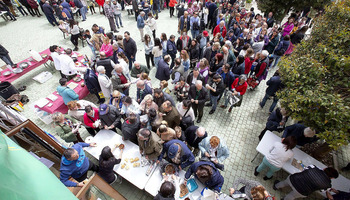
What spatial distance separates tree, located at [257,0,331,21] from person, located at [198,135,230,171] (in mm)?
11446

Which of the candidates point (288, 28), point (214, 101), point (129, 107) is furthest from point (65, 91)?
point (288, 28)

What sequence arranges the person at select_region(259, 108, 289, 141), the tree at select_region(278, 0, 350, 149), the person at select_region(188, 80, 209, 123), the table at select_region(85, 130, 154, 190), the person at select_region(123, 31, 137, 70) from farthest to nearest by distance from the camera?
the person at select_region(123, 31, 137, 70)
the person at select_region(188, 80, 209, 123)
the person at select_region(259, 108, 289, 141)
the table at select_region(85, 130, 154, 190)
the tree at select_region(278, 0, 350, 149)

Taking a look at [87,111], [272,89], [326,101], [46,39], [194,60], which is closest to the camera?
[326,101]

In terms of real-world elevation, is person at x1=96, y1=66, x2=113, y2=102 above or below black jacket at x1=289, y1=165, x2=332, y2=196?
above

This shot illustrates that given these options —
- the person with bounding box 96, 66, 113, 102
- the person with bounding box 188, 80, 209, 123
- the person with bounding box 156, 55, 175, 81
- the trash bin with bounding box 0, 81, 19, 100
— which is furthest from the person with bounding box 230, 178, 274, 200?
the trash bin with bounding box 0, 81, 19, 100

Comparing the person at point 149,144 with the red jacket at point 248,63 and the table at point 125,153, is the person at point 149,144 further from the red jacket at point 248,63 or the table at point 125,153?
the red jacket at point 248,63

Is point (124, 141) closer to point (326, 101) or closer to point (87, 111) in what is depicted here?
point (87, 111)

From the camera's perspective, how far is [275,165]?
12.7ft

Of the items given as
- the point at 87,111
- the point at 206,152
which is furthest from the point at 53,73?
the point at 206,152

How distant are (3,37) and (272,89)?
17.0 metres

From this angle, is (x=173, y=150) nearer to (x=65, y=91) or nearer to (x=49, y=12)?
(x=65, y=91)

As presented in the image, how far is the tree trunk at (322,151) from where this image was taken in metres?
4.27

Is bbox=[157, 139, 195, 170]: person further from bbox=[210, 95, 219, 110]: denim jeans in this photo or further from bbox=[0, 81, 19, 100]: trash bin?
bbox=[0, 81, 19, 100]: trash bin

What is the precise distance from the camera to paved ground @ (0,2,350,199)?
4.61 m
